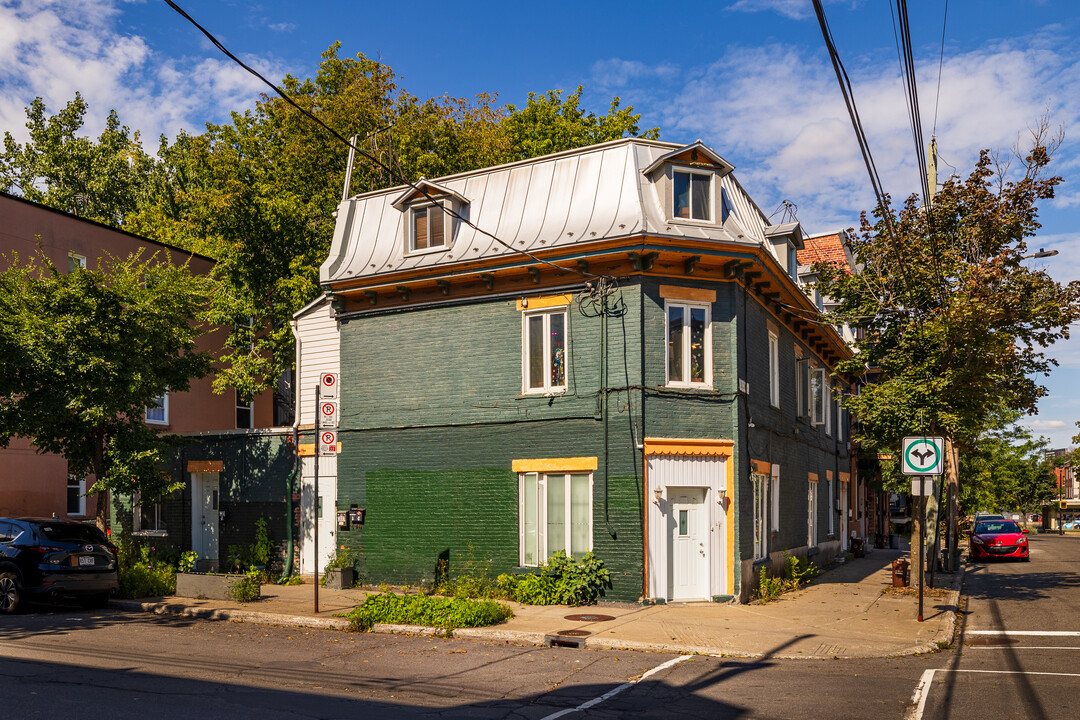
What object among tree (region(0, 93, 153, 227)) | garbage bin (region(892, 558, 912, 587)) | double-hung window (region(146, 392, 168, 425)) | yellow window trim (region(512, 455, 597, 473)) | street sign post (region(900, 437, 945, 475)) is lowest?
garbage bin (region(892, 558, 912, 587))

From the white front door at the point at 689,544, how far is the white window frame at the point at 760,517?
214cm

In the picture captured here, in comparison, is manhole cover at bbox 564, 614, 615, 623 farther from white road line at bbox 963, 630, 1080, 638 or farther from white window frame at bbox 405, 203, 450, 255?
white window frame at bbox 405, 203, 450, 255

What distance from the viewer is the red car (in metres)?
32.2

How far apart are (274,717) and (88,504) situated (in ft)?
76.7

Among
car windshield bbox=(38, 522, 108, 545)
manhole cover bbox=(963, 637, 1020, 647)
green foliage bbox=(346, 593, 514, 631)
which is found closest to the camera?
manhole cover bbox=(963, 637, 1020, 647)

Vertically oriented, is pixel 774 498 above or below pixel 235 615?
above

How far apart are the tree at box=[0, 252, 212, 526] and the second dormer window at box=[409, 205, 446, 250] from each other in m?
5.09

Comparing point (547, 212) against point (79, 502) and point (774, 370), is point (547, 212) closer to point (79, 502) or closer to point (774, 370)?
point (774, 370)

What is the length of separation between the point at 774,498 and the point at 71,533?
15.0 metres

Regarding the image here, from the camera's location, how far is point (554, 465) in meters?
17.7

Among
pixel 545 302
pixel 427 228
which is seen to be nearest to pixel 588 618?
pixel 545 302

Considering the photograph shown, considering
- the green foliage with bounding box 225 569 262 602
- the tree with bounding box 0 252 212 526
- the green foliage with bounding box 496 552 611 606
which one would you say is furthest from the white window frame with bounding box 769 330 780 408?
the tree with bounding box 0 252 212 526

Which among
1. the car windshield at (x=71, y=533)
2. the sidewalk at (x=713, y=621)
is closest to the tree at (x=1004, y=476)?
the sidewalk at (x=713, y=621)

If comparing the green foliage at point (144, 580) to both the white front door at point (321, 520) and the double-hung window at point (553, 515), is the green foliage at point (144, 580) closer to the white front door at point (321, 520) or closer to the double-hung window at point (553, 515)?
the white front door at point (321, 520)
